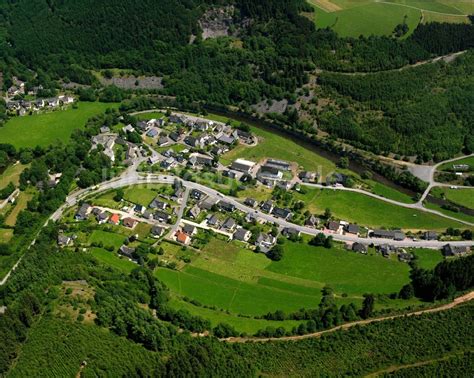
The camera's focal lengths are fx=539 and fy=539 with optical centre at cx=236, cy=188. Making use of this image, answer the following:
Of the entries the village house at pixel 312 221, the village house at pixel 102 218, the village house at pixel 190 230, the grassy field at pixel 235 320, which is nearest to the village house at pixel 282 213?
the village house at pixel 312 221

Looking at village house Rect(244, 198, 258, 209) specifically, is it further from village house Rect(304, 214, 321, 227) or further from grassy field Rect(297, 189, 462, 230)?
village house Rect(304, 214, 321, 227)

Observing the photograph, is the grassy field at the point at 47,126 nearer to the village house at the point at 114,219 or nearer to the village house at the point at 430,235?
the village house at the point at 114,219

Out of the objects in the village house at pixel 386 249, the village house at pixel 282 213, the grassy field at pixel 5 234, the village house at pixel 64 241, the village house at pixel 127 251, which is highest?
the village house at pixel 386 249

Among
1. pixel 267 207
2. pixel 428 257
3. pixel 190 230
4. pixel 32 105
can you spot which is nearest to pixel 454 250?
pixel 428 257

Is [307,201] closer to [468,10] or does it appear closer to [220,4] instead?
[220,4]

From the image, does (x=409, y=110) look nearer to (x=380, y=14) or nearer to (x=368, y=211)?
(x=368, y=211)

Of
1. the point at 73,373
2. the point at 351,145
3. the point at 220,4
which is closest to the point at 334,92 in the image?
the point at 351,145

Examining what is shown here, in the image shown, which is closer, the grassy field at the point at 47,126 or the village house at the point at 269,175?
the village house at the point at 269,175
